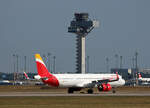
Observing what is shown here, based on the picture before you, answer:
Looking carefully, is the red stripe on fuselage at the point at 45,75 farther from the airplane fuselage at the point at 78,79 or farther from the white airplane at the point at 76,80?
the airplane fuselage at the point at 78,79

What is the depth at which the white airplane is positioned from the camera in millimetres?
88875

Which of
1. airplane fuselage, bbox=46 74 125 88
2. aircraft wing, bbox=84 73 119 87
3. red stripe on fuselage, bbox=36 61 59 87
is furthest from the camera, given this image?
aircraft wing, bbox=84 73 119 87

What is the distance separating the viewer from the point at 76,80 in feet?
303

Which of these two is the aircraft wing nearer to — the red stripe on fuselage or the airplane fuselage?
the airplane fuselage

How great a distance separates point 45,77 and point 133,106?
3459 cm

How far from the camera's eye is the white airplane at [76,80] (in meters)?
88.9

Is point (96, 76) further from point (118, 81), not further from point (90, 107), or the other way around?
point (90, 107)

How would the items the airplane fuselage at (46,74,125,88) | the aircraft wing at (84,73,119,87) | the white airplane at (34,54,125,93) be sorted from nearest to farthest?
the white airplane at (34,54,125,93) → the airplane fuselage at (46,74,125,88) → the aircraft wing at (84,73,119,87)

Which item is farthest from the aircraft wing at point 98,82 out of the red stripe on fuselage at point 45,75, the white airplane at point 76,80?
the red stripe on fuselage at point 45,75

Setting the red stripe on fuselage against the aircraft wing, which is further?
the aircraft wing

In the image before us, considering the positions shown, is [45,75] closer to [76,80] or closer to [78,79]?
[76,80]

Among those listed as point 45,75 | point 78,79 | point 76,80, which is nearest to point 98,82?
point 78,79

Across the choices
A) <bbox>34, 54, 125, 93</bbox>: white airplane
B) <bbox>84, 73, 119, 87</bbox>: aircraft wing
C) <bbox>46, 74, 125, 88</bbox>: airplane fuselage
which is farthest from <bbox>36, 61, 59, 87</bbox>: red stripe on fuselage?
<bbox>84, 73, 119, 87</bbox>: aircraft wing

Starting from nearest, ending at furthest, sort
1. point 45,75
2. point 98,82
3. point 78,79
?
1. point 45,75
2. point 98,82
3. point 78,79
